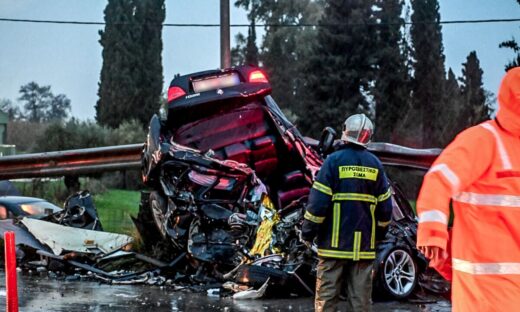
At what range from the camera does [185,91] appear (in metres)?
9.34

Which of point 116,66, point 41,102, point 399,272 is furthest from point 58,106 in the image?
point 399,272

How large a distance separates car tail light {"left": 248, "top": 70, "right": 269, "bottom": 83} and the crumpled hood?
571cm

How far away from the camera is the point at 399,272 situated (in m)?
8.46

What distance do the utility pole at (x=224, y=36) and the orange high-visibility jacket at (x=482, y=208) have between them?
11.0m

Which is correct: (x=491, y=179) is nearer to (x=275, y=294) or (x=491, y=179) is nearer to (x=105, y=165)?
(x=275, y=294)

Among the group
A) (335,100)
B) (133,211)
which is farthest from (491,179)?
(335,100)

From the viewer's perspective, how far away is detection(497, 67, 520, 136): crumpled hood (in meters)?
3.93

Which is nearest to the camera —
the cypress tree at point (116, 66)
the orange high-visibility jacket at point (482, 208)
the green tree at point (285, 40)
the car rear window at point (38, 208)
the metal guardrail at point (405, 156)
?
the orange high-visibility jacket at point (482, 208)

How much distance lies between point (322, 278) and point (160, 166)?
3572 mm

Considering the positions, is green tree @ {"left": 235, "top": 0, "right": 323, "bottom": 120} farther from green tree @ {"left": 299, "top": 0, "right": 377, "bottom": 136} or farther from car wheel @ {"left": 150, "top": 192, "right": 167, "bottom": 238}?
car wheel @ {"left": 150, "top": 192, "right": 167, "bottom": 238}

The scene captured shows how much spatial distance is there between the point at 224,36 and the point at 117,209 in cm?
364

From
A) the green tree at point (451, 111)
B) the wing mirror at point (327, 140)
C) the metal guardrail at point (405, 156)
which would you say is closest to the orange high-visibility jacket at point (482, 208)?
the wing mirror at point (327, 140)

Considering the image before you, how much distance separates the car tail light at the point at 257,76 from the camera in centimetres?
959

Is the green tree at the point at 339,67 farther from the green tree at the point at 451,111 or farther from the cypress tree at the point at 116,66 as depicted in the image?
the cypress tree at the point at 116,66
